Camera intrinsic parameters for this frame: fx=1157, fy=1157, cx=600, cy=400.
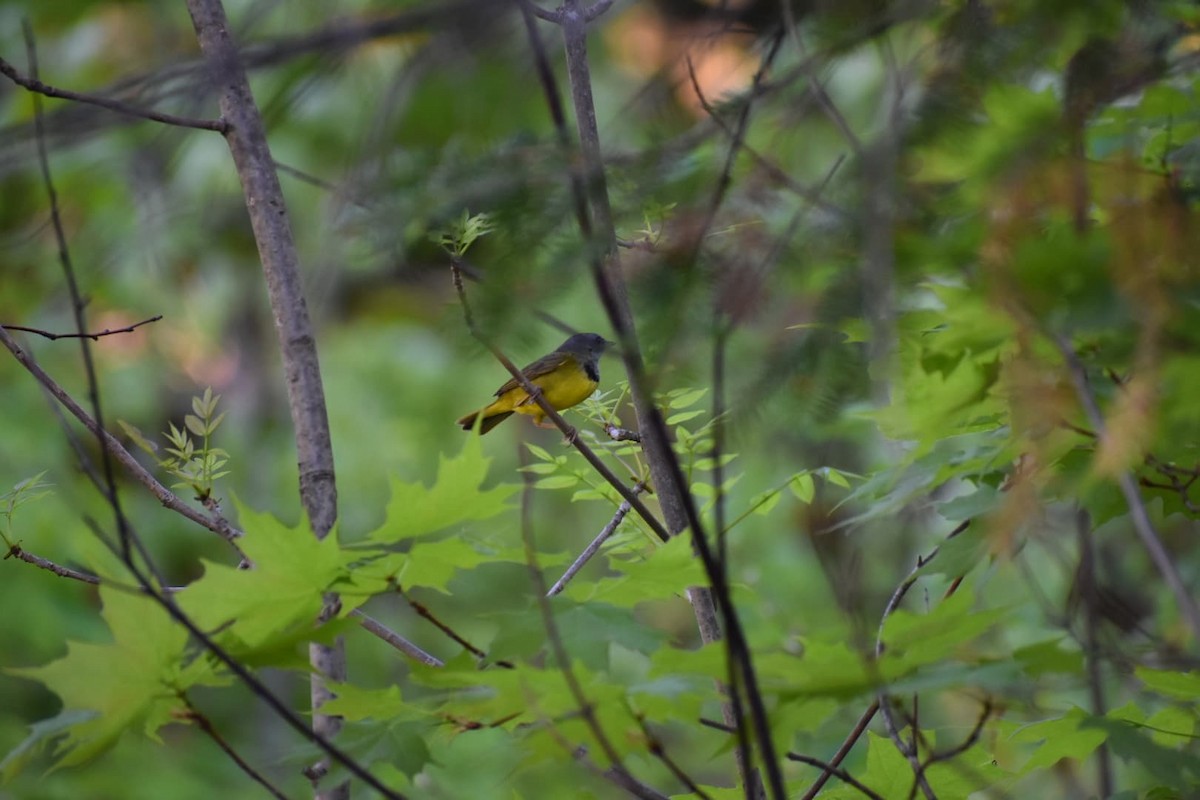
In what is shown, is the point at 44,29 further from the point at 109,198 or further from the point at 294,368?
the point at 294,368

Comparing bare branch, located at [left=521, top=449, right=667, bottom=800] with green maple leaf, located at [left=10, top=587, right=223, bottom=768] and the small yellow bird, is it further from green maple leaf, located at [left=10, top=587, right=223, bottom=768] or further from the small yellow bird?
the small yellow bird

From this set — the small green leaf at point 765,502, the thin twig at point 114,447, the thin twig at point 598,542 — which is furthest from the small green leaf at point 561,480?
the thin twig at point 114,447

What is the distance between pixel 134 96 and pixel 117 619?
49cm

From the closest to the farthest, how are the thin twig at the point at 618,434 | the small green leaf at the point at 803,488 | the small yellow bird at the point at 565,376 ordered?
the small green leaf at the point at 803,488 → the thin twig at the point at 618,434 → the small yellow bird at the point at 565,376

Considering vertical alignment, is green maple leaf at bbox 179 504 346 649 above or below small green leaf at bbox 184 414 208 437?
below

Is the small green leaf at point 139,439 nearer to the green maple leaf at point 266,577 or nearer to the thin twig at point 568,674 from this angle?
the green maple leaf at point 266,577

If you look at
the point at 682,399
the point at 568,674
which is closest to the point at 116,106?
the point at 568,674

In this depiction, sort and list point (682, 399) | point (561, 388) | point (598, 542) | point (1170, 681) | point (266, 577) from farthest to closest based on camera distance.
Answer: point (561, 388), point (598, 542), point (682, 399), point (1170, 681), point (266, 577)

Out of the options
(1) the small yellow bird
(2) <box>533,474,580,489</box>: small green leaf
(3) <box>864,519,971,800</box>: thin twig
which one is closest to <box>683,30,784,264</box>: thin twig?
(3) <box>864,519,971,800</box>: thin twig

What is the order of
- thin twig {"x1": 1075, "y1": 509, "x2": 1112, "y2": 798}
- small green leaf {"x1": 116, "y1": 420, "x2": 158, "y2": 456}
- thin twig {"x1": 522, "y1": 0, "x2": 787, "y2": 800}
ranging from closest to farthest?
thin twig {"x1": 522, "y1": 0, "x2": 787, "y2": 800}
thin twig {"x1": 1075, "y1": 509, "x2": 1112, "y2": 798}
small green leaf {"x1": 116, "y1": 420, "x2": 158, "y2": 456}

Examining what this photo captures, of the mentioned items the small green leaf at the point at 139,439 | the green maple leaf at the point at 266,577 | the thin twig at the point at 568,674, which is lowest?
the thin twig at the point at 568,674

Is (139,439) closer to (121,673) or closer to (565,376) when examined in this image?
(121,673)

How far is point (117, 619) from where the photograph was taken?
1080 mm

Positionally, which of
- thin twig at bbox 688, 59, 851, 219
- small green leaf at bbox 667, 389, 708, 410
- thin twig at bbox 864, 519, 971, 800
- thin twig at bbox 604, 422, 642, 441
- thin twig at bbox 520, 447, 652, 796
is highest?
thin twig at bbox 688, 59, 851, 219
